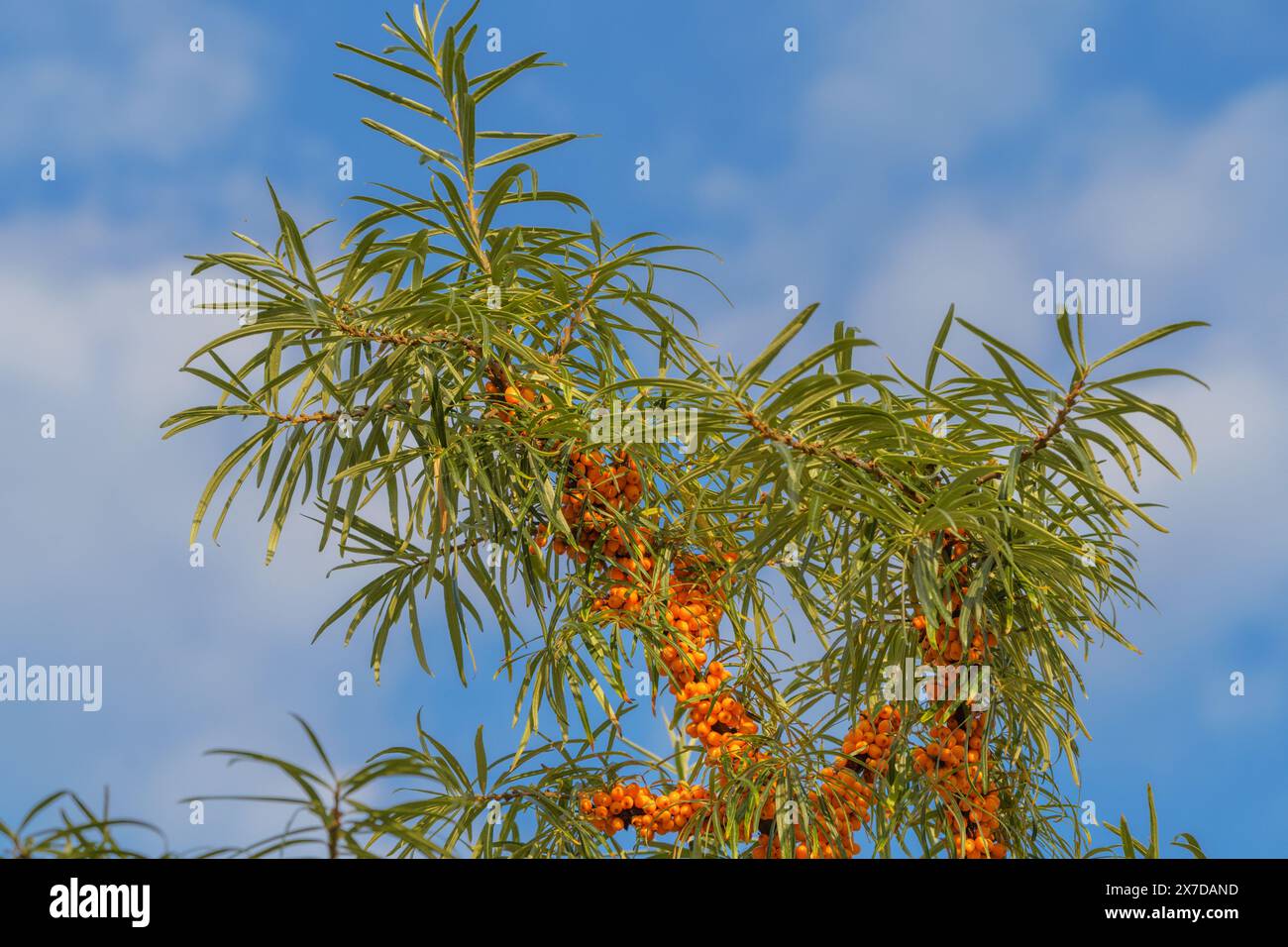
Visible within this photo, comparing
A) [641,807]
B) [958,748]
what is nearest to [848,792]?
[958,748]

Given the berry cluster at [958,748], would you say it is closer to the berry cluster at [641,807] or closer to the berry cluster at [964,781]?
the berry cluster at [964,781]

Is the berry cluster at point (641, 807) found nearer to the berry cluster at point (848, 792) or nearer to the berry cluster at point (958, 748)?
the berry cluster at point (848, 792)

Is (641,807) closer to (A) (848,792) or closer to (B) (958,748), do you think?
(A) (848,792)

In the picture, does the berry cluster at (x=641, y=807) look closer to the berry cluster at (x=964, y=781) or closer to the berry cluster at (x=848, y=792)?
the berry cluster at (x=848, y=792)

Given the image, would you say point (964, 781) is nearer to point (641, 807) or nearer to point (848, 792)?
point (848, 792)

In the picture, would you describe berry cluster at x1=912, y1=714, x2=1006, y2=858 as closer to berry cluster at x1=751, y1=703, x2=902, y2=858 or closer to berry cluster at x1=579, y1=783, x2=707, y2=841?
berry cluster at x1=751, y1=703, x2=902, y2=858

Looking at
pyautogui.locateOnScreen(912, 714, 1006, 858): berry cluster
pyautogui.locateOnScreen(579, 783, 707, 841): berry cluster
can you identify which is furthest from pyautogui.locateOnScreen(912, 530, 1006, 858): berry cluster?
pyautogui.locateOnScreen(579, 783, 707, 841): berry cluster

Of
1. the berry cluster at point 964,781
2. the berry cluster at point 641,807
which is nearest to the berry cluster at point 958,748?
the berry cluster at point 964,781

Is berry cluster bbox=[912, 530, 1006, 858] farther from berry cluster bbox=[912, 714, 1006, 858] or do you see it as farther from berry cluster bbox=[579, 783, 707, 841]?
berry cluster bbox=[579, 783, 707, 841]

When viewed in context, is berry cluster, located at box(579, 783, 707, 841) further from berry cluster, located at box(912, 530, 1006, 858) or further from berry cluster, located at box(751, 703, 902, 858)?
berry cluster, located at box(912, 530, 1006, 858)

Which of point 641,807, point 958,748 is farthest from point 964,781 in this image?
point 641,807

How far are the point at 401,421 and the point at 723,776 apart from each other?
1.97 feet
